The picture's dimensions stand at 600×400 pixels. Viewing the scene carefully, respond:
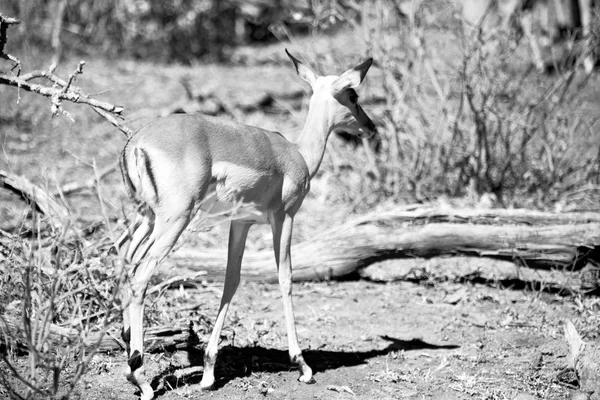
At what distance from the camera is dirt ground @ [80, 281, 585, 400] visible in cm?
455

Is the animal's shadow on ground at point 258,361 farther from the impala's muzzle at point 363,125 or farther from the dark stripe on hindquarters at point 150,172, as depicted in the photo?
the impala's muzzle at point 363,125

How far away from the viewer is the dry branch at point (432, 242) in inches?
247

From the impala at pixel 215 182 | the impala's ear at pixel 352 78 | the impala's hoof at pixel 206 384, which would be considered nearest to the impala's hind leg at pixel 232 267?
the impala at pixel 215 182

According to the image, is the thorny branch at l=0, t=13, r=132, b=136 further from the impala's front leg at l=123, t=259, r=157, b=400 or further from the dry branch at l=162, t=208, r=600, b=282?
the dry branch at l=162, t=208, r=600, b=282

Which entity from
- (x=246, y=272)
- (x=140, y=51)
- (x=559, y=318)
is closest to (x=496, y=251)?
(x=559, y=318)

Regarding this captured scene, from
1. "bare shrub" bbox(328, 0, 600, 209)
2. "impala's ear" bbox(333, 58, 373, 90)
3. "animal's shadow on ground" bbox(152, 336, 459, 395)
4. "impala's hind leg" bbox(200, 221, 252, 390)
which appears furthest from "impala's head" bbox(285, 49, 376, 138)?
"bare shrub" bbox(328, 0, 600, 209)

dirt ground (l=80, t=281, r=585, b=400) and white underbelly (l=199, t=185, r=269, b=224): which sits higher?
white underbelly (l=199, t=185, r=269, b=224)

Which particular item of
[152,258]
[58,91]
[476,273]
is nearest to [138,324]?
[152,258]

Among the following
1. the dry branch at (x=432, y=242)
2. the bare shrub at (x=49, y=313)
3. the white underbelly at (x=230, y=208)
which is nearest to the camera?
the bare shrub at (x=49, y=313)

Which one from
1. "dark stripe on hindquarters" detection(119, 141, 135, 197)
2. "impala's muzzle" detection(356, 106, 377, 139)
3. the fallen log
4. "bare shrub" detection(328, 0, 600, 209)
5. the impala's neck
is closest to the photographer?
"dark stripe on hindquarters" detection(119, 141, 135, 197)

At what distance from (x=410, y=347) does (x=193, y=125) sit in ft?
8.02

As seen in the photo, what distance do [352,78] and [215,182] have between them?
4.21 feet

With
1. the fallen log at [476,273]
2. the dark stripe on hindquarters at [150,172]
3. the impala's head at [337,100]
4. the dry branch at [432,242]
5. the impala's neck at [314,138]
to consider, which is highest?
the impala's head at [337,100]

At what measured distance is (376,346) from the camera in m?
5.40
